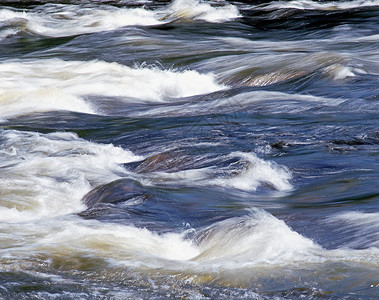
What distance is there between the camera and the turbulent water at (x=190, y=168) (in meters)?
3.64

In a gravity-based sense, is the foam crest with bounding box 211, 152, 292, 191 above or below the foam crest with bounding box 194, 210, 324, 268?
below

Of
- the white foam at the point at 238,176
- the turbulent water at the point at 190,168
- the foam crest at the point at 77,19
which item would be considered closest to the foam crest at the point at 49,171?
the turbulent water at the point at 190,168

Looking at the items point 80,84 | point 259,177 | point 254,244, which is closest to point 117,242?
point 254,244

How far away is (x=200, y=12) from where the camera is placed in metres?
15.2

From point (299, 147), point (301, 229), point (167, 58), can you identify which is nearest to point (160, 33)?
point (167, 58)

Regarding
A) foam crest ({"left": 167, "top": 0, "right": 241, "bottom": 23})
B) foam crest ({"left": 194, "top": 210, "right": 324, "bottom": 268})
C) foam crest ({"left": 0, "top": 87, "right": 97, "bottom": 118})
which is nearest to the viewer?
foam crest ({"left": 194, "top": 210, "right": 324, "bottom": 268})

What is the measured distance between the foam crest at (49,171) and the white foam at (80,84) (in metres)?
1.44

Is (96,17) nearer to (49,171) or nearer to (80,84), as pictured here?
(80,84)

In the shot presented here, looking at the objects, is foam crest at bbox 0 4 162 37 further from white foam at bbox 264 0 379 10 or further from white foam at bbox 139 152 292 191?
white foam at bbox 139 152 292 191

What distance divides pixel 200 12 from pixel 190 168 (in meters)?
10.00

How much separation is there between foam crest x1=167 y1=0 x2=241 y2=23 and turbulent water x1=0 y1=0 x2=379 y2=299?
2.37 m

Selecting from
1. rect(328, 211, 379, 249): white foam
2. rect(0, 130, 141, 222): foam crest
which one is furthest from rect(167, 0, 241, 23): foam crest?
rect(328, 211, 379, 249): white foam

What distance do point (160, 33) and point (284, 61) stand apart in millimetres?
4017

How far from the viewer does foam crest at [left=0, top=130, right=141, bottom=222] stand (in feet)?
16.3
